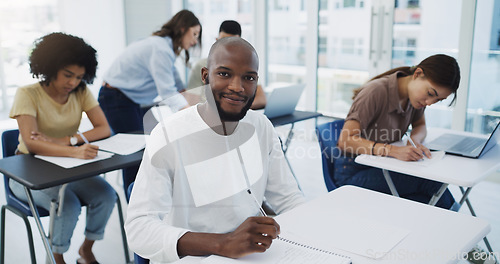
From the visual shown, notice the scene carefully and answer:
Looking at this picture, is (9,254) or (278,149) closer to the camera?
(278,149)

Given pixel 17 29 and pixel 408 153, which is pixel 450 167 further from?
pixel 17 29

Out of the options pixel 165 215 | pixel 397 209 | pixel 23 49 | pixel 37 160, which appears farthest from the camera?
pixel 23 49

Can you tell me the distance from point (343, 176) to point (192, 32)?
4.83 feet

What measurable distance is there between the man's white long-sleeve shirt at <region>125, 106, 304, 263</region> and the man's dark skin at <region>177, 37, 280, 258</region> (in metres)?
0.03

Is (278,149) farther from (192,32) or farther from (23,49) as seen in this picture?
(23,49)

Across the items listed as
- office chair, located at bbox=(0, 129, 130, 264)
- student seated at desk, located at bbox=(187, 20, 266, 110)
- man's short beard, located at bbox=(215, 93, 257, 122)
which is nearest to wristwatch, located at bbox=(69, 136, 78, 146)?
office chair, located at bbox=(0, 129, 130, 264)

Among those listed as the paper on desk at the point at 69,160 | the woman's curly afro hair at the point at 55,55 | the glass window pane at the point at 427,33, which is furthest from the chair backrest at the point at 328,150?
the glass window pane at the point at 427,33

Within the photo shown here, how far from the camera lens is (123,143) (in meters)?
2.32

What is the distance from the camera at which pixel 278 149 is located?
4.89ft

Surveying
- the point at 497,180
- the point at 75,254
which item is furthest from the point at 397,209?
the point at 497,180

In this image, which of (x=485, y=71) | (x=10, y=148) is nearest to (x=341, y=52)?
(x=485, y=71)

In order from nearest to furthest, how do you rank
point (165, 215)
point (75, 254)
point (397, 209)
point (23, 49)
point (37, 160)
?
1. point (165, 215)
2. point (397, 209)
3. point (37, 160)
4. point (75, 254)
5. point (23, 49)

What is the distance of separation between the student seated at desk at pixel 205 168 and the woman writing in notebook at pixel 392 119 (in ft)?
2.84

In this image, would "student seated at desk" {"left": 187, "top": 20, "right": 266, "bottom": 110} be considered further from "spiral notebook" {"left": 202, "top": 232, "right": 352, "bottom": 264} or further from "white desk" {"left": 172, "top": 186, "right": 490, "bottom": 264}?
"spiral notebook" {"left": 202, "top": 232, "right": 352, "bottom": 264}
